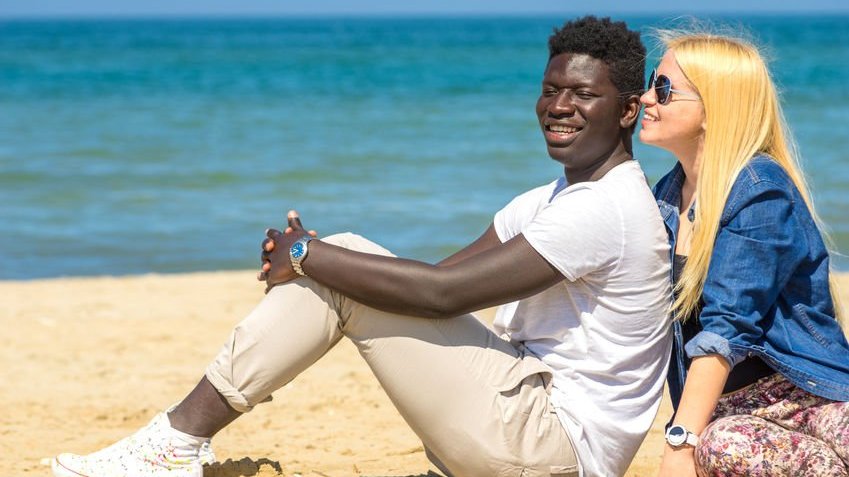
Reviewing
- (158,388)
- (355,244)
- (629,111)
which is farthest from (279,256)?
(158,388)

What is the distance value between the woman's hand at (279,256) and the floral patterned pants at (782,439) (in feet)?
3.72

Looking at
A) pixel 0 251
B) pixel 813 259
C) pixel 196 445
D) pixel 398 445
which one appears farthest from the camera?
pixel 0 251

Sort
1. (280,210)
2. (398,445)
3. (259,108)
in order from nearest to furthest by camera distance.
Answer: (398,445), (280,210), (259,108)

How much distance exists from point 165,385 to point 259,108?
15921mm

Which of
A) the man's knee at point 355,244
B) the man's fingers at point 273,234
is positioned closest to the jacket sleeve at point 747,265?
the man's knee at point 355,244

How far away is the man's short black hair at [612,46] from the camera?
2958 mm

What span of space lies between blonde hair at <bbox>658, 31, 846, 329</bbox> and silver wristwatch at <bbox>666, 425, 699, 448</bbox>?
301 millimetres

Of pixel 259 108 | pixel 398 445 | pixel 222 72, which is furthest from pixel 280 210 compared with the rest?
pixel 222 72

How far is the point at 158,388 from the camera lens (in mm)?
5066

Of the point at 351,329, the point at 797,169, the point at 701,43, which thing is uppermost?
the point at 701,43

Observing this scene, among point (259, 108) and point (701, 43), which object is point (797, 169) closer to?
point (701, 43)

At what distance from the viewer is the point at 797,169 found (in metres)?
2.85

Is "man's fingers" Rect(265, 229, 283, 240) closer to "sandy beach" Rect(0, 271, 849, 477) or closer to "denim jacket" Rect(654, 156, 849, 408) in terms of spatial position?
"sandy beach" Rect(0, 271, 849, 477)

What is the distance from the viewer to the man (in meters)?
2.79
